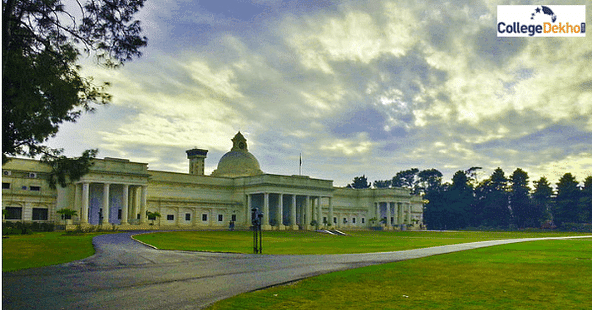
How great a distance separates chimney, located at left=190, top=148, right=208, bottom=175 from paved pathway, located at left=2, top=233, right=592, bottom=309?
89224 mm

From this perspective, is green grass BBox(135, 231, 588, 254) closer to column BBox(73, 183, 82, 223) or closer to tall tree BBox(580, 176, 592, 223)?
column BBox(73, 183, 82, 223)

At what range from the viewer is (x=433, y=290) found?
1644 centimetres

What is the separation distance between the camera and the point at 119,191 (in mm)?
81688

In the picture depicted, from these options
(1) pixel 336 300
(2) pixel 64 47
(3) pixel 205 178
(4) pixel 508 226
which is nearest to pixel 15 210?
(3) pixel 205 178

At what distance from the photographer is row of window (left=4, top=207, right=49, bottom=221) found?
225ft

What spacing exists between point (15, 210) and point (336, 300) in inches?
2671

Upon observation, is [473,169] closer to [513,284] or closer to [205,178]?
[205,178]

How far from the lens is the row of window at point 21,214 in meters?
68.6

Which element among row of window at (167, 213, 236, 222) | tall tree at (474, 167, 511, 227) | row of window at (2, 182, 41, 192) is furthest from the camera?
tall tree at (474, 167, 511, 227)

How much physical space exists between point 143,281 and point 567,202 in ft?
465

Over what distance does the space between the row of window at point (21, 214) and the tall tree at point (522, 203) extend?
12229 centimetres

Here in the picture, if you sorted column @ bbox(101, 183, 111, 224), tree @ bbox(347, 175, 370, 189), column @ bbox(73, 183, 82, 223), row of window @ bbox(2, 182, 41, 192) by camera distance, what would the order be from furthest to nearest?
tree @ bbox(347, 175, 370, 189)
column @ bbox(101, 183, 111, 224)
column @ bbox(73, 183, 82, 223)
row of window @ bbox(2, 182, 41, 192)

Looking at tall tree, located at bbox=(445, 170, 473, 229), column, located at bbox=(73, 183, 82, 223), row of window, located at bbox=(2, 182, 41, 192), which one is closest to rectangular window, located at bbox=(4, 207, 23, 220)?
row of window, located at bbox=(2, 182, 41, 192)

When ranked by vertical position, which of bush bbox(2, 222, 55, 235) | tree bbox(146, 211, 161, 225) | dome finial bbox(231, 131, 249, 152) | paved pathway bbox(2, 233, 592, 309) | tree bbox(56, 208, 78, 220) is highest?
dome finial bbox(231, 131, 249, 152)
